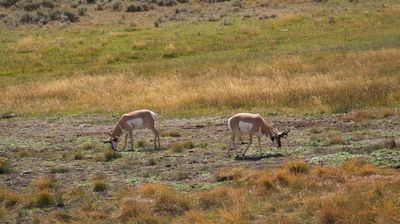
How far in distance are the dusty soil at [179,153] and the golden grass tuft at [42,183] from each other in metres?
0.37

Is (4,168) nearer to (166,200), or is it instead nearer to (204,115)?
(166,200)

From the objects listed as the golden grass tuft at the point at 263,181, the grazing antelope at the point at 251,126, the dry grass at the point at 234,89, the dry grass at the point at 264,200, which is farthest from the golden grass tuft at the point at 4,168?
the dry grass at the point at 234,89

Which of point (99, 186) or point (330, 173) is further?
point (99, 186)

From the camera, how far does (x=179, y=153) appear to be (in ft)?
68.2

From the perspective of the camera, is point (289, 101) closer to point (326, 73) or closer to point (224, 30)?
point (326, 73)

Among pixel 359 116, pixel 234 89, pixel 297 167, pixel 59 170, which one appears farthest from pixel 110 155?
pixel 234 89

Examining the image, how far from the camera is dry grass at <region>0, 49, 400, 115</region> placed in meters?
29.0

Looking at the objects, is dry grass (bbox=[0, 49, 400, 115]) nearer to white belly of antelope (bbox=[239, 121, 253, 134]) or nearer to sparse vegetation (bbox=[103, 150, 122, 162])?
white belly of antelope (bbox=[239, 121, 253, 134])

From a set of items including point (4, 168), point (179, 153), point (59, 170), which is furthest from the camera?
point (179, 153)

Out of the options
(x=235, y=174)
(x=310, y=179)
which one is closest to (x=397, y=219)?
(x=310, y=179)

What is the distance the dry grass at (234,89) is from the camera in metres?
29.0

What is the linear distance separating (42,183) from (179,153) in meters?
5.22

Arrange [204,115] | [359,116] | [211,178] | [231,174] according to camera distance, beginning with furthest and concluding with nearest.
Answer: [204,115] < [359,116] < [211,178] < [231,174]

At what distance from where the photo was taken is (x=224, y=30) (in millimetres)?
54938
